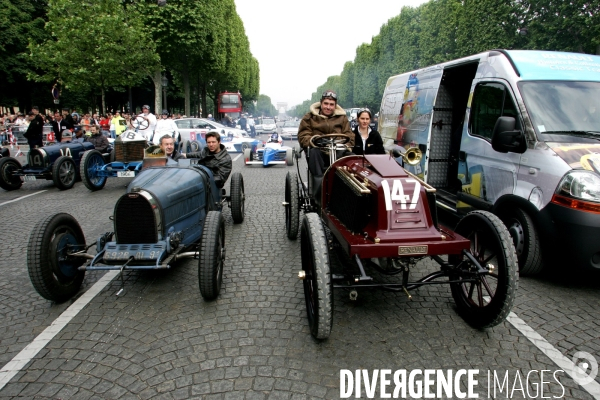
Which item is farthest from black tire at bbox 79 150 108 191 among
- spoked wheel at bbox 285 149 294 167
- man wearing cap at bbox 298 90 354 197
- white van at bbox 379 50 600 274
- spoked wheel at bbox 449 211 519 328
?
spoked wheel at bbox 449 211 519 328

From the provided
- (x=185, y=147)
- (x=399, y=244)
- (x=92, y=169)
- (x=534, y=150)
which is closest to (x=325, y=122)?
(x=534, y=150)

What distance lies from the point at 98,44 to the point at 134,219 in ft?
75.7

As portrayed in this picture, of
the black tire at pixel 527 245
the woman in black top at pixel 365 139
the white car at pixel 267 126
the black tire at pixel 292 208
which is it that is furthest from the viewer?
the white car at pixel 267 126

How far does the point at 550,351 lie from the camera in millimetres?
3223

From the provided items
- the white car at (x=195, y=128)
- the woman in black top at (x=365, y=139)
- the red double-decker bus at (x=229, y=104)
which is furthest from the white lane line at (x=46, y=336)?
the red double-decker bus at (x=229, y=104)

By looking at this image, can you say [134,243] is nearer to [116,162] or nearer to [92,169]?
[116,162]

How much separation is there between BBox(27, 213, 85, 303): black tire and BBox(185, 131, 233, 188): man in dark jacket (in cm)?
238

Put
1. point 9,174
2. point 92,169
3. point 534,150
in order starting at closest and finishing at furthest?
point 534,150
point 92,169
point 9,174

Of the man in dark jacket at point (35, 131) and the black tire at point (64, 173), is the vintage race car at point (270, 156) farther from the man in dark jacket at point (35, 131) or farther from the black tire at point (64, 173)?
the man in dark jacket at point (35, 131)

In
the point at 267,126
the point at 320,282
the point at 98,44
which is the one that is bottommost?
the point at 320,282

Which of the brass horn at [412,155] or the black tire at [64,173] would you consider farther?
the black tire at [64,173]

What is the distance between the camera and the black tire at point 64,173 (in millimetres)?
10109

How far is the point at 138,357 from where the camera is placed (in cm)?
314

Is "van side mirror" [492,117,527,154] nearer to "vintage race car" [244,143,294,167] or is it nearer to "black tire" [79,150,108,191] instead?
"black tire" [79,150,108,191]
